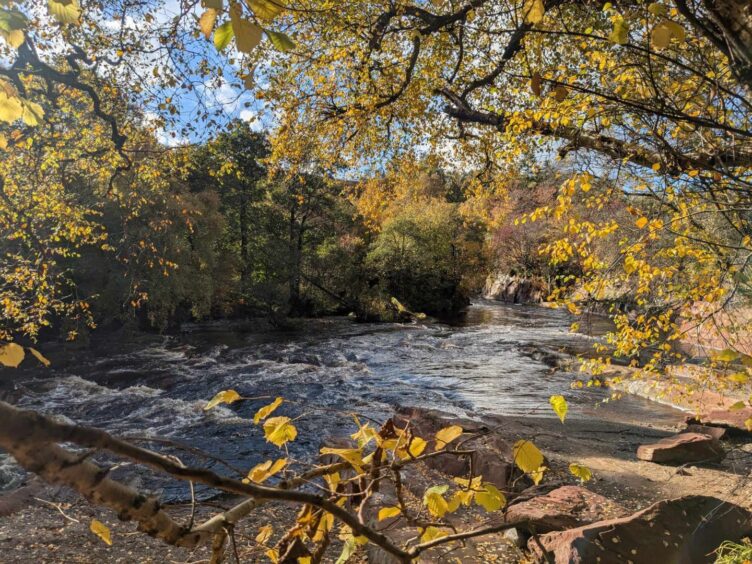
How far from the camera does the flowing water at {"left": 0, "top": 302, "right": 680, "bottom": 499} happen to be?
880 centimetres

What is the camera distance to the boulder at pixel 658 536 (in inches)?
149

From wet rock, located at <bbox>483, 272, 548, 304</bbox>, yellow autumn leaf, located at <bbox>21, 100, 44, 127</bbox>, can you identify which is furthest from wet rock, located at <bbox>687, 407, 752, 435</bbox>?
wet rock, located at <bbox>483, 272, 548, 304</bbox>

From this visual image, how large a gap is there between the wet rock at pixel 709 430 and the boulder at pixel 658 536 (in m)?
4.30

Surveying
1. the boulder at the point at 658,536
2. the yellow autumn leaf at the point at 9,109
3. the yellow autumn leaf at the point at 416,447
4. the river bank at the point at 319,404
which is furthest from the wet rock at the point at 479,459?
the yellow autumn leaf at the point at 9,109

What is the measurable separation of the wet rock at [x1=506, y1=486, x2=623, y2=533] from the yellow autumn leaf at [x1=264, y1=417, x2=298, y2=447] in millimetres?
3686

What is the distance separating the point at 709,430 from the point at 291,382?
29.8ft

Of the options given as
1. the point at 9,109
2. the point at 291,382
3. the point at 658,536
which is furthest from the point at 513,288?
the point at 9,109

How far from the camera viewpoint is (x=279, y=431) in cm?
153

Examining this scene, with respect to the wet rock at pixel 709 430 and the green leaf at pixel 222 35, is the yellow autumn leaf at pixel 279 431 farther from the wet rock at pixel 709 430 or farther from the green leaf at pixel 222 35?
the wet rock at pixel 709 430

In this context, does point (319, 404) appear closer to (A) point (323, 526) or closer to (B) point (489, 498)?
(A) point (323, 526)

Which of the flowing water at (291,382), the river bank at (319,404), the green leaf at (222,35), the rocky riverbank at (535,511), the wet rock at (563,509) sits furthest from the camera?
the flowing water at (291,382)

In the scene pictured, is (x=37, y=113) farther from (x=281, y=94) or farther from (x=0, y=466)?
(x=0, y=466)

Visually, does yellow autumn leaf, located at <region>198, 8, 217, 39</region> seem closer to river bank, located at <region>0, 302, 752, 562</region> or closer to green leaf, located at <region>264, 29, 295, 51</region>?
green leaf, located at <region>264, 29, 295, 51</region>

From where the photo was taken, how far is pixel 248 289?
81.0ft
